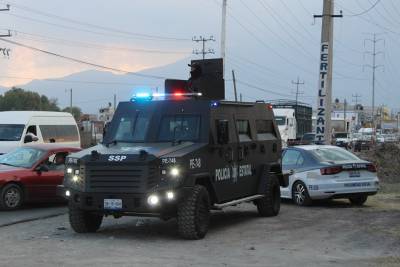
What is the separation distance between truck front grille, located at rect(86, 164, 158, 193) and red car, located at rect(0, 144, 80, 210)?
14.8 feet

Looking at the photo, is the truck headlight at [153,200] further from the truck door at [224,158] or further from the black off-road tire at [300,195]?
the black off-road tire at [300,195]

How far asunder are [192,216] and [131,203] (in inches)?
37.2

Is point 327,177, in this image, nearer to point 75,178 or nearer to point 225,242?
point 225,242

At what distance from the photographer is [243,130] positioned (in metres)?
12.4

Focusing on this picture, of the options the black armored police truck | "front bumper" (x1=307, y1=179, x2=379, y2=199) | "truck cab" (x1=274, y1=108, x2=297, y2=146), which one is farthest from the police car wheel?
"truck cab" (x1=274, y1=108, x2=297, y2=146)

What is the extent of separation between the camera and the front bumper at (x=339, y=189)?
14781mm

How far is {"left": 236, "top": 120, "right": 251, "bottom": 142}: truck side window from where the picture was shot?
40.2 ft

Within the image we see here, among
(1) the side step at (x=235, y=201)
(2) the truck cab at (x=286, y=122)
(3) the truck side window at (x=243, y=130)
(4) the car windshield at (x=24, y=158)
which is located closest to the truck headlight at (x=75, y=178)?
(1) the side step at (x=235, y=201)

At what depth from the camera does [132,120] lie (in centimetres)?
1141

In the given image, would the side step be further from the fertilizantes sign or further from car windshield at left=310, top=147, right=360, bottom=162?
the fertilizantes sign

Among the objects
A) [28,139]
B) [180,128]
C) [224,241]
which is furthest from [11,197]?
[28,139]

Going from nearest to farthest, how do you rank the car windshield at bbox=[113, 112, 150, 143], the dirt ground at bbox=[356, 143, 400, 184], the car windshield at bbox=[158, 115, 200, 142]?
the car windshield at bbox=[158, 115, 200, 142] < the car windshield at bbox=[113, 112, 150, 143] < the dirt ground at bbox=[356, 143, 400, 184]

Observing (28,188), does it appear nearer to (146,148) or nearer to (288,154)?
(146,148)

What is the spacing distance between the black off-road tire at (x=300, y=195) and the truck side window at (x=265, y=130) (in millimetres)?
2054
